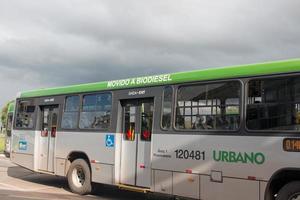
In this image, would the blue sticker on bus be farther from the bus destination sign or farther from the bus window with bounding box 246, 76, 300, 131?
the bus destination sign

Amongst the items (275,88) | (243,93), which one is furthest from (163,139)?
(275,88)

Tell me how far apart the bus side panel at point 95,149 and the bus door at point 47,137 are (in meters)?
0.64

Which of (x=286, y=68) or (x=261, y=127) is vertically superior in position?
(x=286, y=68)

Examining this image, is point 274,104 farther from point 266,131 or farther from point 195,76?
point 195,76

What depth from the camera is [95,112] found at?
13.2 meters

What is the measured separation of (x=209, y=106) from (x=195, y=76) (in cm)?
78

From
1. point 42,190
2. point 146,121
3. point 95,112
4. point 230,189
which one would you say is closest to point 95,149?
point 95,112

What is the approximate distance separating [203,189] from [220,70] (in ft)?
7.42

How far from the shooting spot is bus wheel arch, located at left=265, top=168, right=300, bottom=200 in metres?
8.43

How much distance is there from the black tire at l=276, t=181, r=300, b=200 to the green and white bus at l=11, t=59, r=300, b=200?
16 millimetres

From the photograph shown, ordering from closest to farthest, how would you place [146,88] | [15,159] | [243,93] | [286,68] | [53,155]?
[286,68], [243,93], [146,88], [53,155], [15,159]

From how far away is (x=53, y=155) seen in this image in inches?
585

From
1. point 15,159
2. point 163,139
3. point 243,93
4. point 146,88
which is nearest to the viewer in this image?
point 243,93

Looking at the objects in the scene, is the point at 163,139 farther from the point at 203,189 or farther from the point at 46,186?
the point at 46,186
